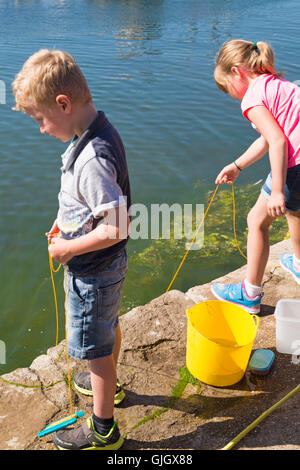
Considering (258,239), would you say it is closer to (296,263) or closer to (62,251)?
(296,263)

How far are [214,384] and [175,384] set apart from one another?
0.72 ft

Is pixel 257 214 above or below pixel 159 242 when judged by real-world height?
above

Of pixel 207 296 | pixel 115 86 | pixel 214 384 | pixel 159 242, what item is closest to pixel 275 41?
pixel 115 86

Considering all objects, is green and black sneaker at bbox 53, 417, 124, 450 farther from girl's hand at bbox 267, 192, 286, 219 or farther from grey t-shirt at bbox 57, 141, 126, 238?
girl's hand at bbox 267, 192, 286, 219

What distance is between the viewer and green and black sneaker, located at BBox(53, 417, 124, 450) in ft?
7.27

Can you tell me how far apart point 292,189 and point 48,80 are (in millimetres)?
1649

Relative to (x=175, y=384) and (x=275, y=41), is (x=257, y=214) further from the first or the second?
(x=275, y=41)

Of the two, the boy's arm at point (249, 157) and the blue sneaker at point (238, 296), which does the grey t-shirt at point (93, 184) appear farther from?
the blue sneaker at point (238, 296)

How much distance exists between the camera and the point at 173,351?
2916mm

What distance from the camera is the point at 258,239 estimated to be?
302cm

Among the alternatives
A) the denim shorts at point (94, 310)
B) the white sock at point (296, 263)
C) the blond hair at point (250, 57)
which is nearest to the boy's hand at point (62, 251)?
the denim shorts at point (94, 310)

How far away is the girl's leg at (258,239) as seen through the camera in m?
2.96

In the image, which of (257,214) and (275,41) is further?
(275,41)

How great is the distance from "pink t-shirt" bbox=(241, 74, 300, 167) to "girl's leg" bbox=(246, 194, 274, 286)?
431 millimetres
